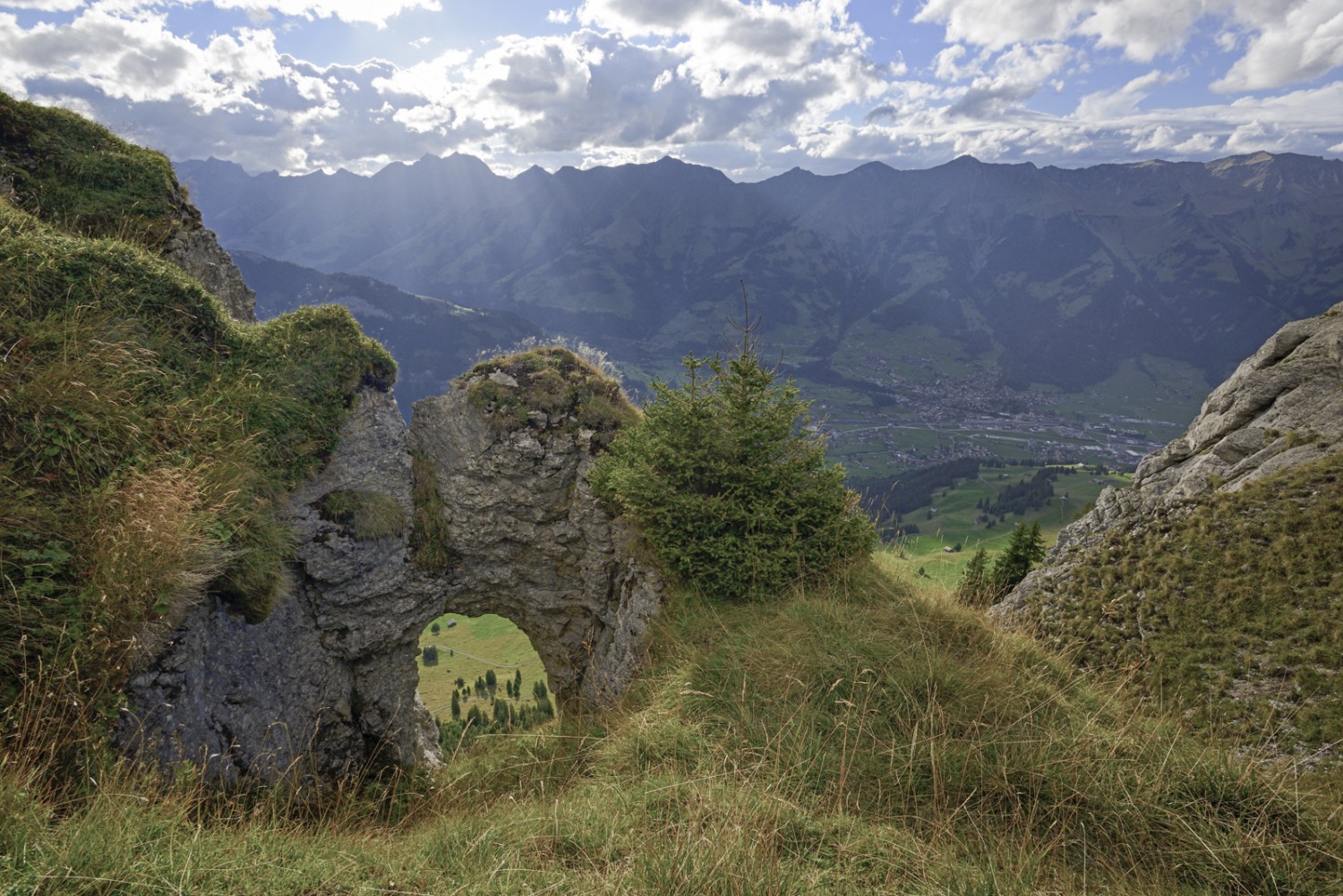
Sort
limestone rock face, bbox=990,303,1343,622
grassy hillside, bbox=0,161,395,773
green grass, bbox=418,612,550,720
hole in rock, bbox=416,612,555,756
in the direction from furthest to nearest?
green grass, bbox=418,612,550,720 → hole in rock, bbox=416,612,555,756 → limestone rock face, bbox=990,303,1343,622 → grassy hillside, bbox=0,161,395,773

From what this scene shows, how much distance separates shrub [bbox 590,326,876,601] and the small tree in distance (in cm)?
2

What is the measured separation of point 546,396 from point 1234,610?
17.0 metres

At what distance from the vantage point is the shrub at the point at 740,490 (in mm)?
11484

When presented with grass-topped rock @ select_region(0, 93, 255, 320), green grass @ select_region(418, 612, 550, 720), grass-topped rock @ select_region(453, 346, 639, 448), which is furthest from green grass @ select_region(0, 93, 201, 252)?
green grass @ select_region(418, 612, 550, 720)

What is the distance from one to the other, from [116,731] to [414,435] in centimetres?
1121

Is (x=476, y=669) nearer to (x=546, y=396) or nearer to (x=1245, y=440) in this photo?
(x=546, y=396)

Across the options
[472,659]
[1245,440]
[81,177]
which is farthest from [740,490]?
[472,659]

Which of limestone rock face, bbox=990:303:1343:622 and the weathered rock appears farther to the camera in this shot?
limestone rock face, bbox=990:303:1343:622

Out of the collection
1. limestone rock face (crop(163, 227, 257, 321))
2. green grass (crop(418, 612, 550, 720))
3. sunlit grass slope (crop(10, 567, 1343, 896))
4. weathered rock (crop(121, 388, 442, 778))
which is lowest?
green grass (crop(418, 612, 550, 720))

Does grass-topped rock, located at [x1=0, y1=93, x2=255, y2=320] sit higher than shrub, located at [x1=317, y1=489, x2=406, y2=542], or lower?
higher

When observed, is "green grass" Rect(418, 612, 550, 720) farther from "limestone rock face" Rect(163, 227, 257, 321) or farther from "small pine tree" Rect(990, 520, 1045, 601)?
"small pine tree" Rect(990, 520, 1045, 601)

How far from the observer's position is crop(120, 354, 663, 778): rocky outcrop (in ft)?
39.0

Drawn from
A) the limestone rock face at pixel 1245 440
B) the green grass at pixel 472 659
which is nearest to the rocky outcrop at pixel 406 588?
the limestone rock face at pixel 1245 440

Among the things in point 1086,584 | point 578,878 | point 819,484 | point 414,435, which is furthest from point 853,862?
point 414,435
